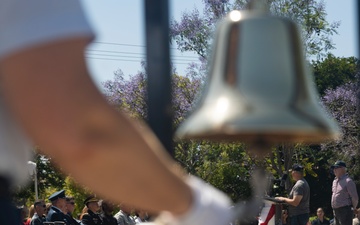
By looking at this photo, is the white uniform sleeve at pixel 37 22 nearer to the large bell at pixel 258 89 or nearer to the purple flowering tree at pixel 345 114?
the large bell at pixel 258 89

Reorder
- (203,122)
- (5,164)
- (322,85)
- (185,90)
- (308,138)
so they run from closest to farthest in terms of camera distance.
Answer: (5,164) < (203,122) < (308,138) < (185,90) < (322,85)

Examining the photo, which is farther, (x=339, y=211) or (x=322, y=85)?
(x=322, y=85)

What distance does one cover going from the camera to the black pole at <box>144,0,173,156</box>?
6.41 ft

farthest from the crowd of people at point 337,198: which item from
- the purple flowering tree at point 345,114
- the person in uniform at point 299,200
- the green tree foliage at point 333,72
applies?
the green tree foliage at point 333,72

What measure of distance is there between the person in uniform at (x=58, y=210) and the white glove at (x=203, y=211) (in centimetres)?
1051

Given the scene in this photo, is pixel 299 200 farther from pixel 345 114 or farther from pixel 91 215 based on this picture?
pixel 345 114

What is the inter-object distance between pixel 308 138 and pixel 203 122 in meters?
0.23

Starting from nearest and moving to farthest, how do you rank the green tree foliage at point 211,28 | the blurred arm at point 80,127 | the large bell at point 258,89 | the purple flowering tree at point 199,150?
1. the blurred arm at point 80,127
2. the large bell at point 258,89
3. the green tree foliage at point 211,28
4. the purple flowering tree at point 199,150

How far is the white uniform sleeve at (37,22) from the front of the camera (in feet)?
3.77

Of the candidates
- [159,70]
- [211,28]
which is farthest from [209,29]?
[159,70]

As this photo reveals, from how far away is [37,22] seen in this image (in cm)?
117

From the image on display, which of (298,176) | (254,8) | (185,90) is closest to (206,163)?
(185,90)

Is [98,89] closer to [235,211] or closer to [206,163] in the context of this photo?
[235,211]

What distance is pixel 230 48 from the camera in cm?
167
